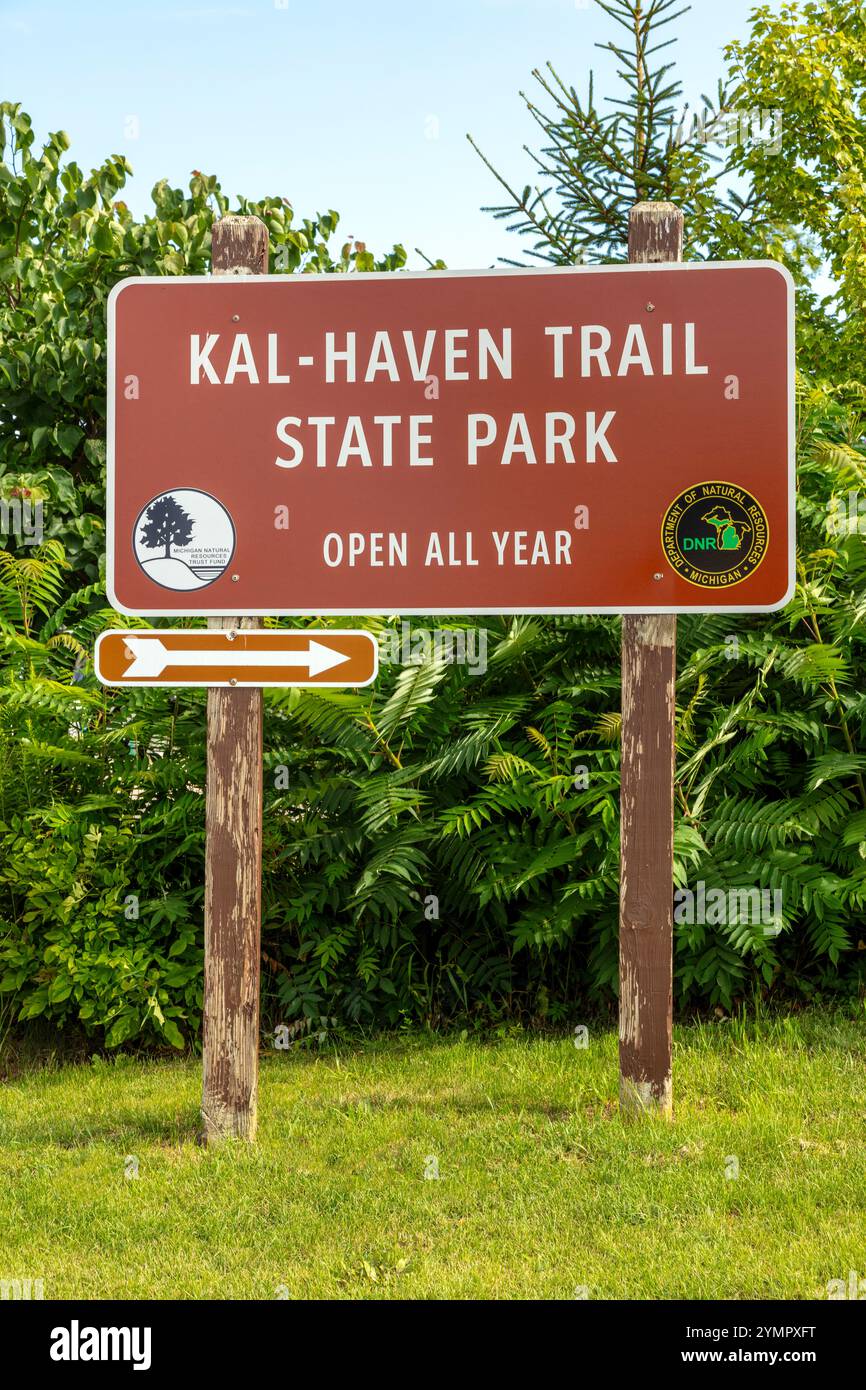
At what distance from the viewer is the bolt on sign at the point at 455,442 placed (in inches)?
167

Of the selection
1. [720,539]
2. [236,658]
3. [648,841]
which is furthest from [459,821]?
[720,539]

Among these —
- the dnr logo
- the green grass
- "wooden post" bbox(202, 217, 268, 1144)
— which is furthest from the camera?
"wooden post" bbox(202, 217, 268, 1144)

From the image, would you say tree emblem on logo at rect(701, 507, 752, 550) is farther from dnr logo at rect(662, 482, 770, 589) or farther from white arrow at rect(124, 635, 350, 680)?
white arrow at rect(124, 635, 350, 680)

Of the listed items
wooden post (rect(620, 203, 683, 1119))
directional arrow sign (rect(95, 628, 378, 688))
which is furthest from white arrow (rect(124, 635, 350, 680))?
wooden post (rect(620, 203, 683, 1119))

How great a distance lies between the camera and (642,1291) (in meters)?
3.19

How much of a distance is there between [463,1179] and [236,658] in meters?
2.03

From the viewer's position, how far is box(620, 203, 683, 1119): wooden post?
426cm

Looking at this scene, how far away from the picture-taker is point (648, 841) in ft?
14.0

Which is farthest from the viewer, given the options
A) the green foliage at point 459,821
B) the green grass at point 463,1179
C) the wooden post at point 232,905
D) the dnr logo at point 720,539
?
the green foliage at point 459,821

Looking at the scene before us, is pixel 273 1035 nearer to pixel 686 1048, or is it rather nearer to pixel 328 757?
pixel 328 757

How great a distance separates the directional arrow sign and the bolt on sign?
0.45 feet

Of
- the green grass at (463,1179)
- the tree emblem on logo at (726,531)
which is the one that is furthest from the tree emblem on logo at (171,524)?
the green grass at (463,1179)

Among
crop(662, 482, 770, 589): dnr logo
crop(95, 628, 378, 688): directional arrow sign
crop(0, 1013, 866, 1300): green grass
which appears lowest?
Answer: crop(0, 1013, 866, 1300): green grass

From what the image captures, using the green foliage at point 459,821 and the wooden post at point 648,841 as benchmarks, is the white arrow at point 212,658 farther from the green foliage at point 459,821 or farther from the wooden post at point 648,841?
the wooden post at point 648,841
